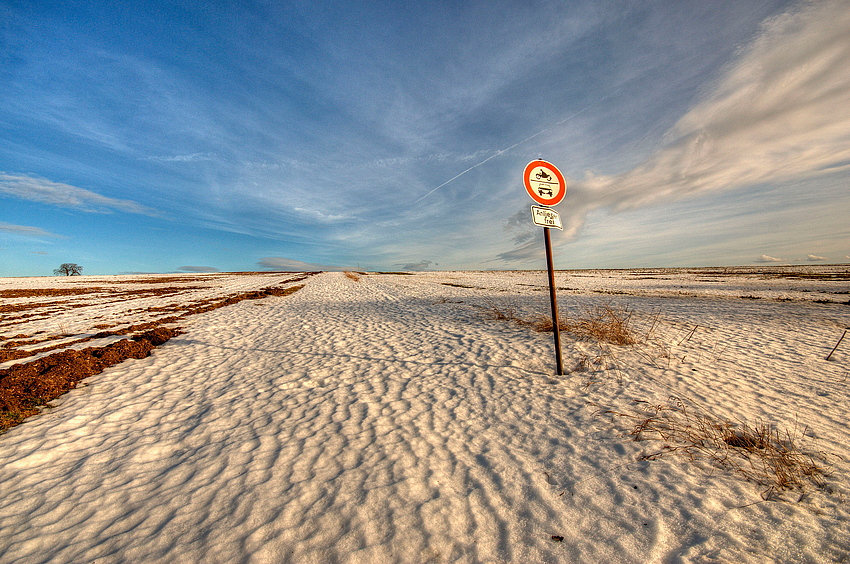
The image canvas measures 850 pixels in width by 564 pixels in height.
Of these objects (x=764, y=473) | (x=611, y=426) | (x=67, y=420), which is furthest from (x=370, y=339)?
(x=764, y=473)

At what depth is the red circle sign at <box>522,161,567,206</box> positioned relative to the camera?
518 centimetres

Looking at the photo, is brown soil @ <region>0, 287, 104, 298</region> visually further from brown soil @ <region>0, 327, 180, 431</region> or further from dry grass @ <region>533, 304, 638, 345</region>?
dry grass @ <region>533, 304, 638, 345</region>

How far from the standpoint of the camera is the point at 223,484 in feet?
11.0

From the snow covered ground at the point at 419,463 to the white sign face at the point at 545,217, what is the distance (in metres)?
2.90

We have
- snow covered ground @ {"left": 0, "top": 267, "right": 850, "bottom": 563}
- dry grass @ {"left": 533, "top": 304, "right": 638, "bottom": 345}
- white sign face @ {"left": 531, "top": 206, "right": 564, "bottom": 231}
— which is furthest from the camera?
dry grass @ {"left": 533, "top": 304, "right": 638, "bottom": 345}

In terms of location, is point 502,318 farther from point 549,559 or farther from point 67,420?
point 67,420

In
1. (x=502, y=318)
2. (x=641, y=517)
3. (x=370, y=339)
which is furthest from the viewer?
(x=502, y=318)

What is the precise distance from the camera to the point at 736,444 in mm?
3832

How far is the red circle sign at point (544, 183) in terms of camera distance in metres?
5.18

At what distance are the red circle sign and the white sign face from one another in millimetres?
187

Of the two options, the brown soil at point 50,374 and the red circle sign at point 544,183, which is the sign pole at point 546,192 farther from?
the brown soil at point 50,374

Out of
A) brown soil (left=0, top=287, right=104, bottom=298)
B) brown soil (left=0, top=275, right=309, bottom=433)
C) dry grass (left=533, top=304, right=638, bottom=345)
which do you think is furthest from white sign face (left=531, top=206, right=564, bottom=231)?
brown soil (left=0, top=287, right=104, bottom=298)

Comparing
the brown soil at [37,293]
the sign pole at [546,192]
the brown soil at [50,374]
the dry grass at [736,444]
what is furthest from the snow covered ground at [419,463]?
the brown soil at [37,293]

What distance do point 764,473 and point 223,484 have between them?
5.62 meters
